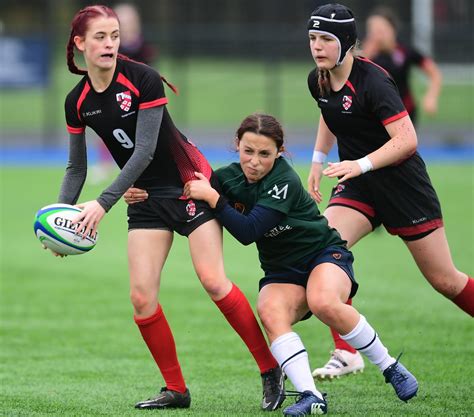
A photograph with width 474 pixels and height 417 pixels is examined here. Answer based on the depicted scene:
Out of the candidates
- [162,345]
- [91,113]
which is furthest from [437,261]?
[91,113]

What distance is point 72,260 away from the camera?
11438 millimetres

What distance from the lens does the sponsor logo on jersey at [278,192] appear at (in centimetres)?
547

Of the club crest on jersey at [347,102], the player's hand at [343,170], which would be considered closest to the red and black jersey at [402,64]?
the club crest on jersey at [347,102]

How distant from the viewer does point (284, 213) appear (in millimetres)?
5465

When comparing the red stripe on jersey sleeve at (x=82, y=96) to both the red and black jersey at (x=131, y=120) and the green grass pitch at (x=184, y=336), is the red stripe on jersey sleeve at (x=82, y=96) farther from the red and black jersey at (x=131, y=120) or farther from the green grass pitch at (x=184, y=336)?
the green grass pitch at (x=184, y=336)

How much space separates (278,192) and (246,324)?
731 millimetres

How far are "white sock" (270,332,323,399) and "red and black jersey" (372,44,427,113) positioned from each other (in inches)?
239

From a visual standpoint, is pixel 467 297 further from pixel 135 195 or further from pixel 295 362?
pixel 135 195

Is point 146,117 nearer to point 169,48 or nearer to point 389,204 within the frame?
point 389,204

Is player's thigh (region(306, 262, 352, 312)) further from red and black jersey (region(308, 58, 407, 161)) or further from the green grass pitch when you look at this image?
red and black jersey (region(308, 58, 407, 161))

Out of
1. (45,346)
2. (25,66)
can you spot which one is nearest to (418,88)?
(25,66)

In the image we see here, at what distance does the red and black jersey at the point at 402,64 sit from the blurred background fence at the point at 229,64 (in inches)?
436

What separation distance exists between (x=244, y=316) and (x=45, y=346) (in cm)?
238

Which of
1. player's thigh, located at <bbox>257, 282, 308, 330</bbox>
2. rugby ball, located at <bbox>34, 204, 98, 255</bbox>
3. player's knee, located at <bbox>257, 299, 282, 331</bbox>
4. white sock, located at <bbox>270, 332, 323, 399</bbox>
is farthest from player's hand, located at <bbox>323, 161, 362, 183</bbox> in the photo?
rugby ball, located at <bbox>34, 204, 98, 255</bbox>
